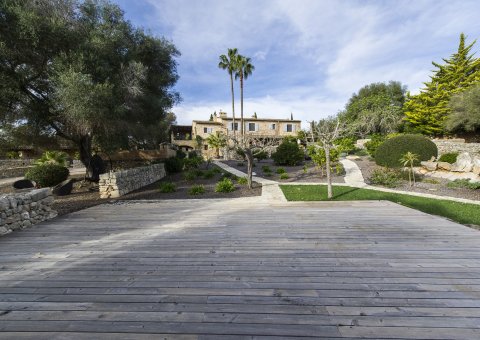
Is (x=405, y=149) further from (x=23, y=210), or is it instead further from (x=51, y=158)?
(x=51, y=158)

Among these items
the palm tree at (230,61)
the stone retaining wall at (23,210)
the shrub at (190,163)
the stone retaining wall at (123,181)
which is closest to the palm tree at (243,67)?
the palm tree at (230,61)

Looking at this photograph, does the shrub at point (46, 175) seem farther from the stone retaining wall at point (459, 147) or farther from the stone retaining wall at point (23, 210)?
the stone retaining wall at point (459, 147)

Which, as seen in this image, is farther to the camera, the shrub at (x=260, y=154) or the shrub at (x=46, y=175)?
the shrub at (x=260, y=154)

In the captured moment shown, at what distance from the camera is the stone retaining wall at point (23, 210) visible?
4.81m

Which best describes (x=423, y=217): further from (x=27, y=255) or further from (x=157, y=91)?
(x=157, y=91)

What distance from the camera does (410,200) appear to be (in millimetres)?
8234

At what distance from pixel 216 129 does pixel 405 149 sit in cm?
2703

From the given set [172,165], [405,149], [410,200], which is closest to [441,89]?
[405,149]

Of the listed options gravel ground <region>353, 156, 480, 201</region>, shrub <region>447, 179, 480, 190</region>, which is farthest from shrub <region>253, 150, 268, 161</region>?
shrub <region>447, 179, 480, 190</region>

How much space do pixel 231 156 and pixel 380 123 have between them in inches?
805

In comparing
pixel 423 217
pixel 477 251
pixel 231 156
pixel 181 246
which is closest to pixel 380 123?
pixel 231 156

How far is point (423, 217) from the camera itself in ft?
17.6

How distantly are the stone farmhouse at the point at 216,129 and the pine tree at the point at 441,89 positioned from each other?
55.5ft

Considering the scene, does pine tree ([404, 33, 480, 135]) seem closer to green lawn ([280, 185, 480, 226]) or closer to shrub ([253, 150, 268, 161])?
shrub ([253, 150, 268, 161])
